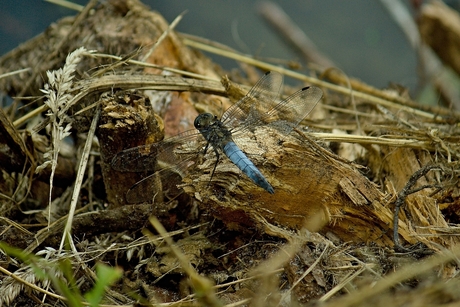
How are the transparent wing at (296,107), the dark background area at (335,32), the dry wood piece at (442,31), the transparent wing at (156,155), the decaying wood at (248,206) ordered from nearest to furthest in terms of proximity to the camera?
the decaying wood at (248,206) < the transparent wing at (156,155) < the transparent wing at (296,107) < the dry wood piece at (442,31) < the dark background area at (335,32)

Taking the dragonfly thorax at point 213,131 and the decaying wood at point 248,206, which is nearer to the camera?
the decaying wood at point 248,206

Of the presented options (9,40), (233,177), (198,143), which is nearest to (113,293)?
(233,177)

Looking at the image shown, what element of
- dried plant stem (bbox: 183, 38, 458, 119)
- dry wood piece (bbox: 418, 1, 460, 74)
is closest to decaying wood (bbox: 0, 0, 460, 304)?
dried plant stem (bbox: 183, 38, 458, 119)

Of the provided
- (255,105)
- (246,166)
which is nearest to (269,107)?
(255,105)

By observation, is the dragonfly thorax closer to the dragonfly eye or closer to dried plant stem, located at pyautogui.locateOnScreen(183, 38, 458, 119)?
the dragonfly eye

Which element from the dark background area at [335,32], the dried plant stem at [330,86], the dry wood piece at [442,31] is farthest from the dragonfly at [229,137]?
the dark background area at [335,32]

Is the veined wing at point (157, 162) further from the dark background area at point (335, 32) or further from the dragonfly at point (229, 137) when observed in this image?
the dark background area at point (335, 32)

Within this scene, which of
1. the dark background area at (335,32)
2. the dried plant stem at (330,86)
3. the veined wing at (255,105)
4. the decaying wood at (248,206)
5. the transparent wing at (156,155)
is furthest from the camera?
the dark background area at (335,32)
